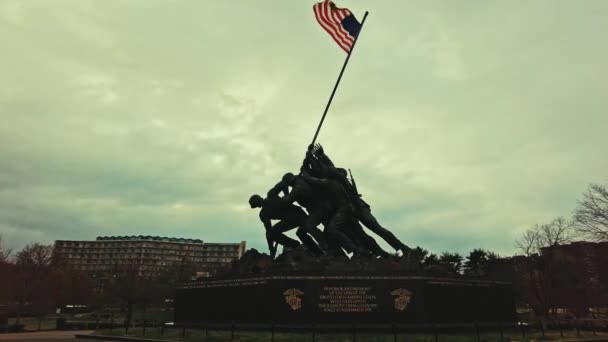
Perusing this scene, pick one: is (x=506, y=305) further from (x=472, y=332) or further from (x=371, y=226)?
(x=371, y=226)

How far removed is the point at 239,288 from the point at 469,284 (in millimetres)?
12034

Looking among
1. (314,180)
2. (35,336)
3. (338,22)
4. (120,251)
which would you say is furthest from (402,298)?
(120,251)

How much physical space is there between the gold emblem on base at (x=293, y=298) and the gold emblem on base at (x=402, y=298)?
4456mm

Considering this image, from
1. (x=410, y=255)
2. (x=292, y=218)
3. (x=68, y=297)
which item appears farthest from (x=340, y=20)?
(x=68, y=297)

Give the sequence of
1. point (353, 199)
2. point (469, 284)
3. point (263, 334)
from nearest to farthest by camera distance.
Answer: point (263, 334), point (469, 284), point (353, 199)

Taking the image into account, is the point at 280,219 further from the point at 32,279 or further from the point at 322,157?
the point at 32,279

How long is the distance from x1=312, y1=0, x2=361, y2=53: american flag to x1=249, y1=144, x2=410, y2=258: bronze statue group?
658cm

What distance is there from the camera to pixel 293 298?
1975 centimetres

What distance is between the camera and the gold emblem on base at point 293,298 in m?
19.7

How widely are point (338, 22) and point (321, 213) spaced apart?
36.4ft

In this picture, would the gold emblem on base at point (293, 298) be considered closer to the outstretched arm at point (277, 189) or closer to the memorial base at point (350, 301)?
the memorial base at point (350, 301)

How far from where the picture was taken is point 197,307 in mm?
24406

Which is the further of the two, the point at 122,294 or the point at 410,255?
the point at 122,294

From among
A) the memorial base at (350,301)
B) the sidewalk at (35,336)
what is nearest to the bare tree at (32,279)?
the sidewalk at (35,336)
